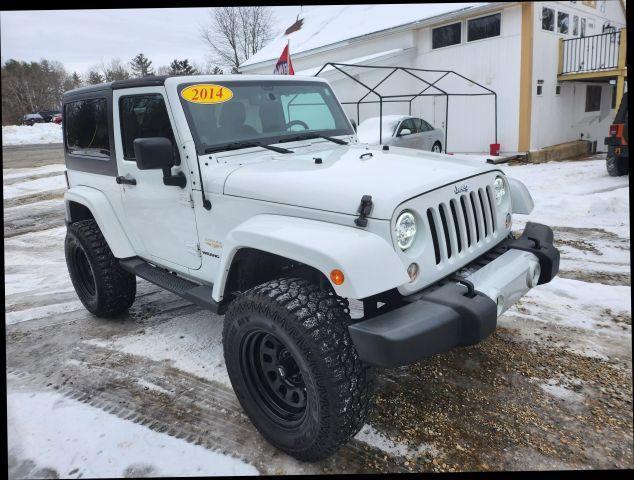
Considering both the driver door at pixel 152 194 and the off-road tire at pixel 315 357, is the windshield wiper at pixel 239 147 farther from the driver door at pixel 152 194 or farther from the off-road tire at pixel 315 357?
the off-road tire at pixel 315 357

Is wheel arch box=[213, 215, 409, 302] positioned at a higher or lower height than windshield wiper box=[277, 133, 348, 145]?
lower

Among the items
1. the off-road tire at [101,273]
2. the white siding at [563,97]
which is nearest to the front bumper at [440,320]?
the off-road tire at [101,273]

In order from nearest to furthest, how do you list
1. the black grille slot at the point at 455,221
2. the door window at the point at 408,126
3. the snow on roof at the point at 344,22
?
the black grille slot at the point at 455,221 < the door window at the point at 408,126 < the snow on roof at the point at 344,22

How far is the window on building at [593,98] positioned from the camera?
17.8 meters

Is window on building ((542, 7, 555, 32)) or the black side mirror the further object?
window on building ((542, 7, 555, 32))

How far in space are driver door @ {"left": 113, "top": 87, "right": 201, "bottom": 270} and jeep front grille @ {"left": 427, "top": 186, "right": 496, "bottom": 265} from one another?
5.26 feet

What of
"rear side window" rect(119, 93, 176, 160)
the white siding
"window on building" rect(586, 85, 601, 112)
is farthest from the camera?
"window on building" rect(586, 85, 601, 112)

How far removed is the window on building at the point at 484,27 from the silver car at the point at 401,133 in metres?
4.06

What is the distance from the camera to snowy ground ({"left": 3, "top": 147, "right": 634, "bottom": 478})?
2566 mm

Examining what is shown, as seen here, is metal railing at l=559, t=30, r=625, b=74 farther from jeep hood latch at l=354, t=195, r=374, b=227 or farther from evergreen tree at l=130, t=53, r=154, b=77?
evergreen tree at l=130, t=53, r=154, b=77

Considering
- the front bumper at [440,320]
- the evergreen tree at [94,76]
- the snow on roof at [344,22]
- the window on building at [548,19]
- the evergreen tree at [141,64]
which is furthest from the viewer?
the evergreen tree at [141,64]

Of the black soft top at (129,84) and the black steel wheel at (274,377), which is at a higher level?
the black soft top at (129,84)

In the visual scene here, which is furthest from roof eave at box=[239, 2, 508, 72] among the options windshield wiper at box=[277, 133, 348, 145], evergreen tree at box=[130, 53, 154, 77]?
evergreen tree at box=[130, 53, 154, 77]

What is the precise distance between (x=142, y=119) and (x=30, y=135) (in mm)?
29394
